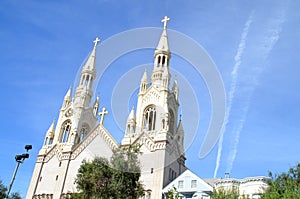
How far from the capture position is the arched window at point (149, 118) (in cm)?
5075

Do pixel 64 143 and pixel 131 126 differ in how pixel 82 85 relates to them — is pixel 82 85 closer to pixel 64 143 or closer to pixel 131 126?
pixel 64 143

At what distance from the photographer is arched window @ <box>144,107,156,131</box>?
5075cm

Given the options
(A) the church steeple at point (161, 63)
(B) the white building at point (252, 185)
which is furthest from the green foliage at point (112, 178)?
(A) the church steeple at point (161, 63)

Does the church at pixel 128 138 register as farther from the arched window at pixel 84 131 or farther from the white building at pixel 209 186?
the white building at pixel 209 186

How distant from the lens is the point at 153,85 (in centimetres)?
5372

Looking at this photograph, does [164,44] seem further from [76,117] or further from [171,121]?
[76,117]

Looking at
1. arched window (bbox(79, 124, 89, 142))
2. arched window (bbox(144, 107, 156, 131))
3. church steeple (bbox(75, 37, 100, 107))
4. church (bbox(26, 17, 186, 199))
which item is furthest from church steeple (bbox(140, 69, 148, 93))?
arched window (bbox(79, 124, 89, 142))

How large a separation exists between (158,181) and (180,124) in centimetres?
1251

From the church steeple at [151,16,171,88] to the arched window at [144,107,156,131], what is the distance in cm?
438

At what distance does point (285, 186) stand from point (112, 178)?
16119 mm

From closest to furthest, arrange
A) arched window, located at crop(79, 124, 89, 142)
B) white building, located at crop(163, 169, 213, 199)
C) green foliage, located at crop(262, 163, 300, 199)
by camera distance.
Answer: green foliage, located at crop(262, 163, 300, 199)
white building, located at crop(163, 169, 213, 199)
arched window, located at crop(79, 124, 89, 142)

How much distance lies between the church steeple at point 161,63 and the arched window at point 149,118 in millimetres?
4380

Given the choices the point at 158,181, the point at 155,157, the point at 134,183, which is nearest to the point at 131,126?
the point at 155,157

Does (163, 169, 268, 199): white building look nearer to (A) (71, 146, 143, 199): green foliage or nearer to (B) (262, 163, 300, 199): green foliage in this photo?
(B) (262, 163, 300, 199): green foliage
